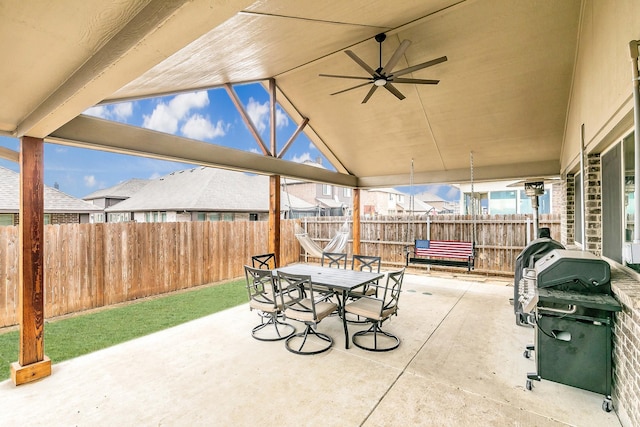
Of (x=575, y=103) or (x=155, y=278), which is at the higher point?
(x=575, y=103)

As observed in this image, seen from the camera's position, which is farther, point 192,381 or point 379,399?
point 192,381

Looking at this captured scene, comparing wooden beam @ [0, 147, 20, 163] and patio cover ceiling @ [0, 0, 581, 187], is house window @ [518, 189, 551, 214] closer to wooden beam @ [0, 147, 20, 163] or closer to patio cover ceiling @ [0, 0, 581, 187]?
patio cover ceiling @ [0, 0, 581, 187]

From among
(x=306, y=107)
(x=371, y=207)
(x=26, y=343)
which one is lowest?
(x=26, y=343)

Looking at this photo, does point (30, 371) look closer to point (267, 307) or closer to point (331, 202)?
point (267, 307)

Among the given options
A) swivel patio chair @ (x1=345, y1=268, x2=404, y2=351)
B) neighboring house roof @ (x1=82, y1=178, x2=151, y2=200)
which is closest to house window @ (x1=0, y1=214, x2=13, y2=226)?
swivel patio chair @ (x1=345, y1=268, x2=404, y2=351)

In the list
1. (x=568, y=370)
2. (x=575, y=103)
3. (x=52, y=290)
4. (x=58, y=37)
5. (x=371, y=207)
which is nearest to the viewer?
(x=58, y=37)

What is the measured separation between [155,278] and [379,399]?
4.74 m

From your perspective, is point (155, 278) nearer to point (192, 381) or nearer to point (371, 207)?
point (192, 381)

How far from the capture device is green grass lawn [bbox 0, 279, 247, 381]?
324 centimetres

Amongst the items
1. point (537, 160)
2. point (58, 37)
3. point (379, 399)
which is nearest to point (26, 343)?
point (58, 37)

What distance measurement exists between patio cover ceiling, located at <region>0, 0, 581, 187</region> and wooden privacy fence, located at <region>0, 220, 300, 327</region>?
2.19m

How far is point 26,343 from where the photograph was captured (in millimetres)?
2668

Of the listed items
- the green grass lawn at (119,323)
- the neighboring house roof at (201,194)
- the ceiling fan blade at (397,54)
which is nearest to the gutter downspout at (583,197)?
the ceiling fan blade at (397,54)

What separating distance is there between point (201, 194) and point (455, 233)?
8.89 metres
